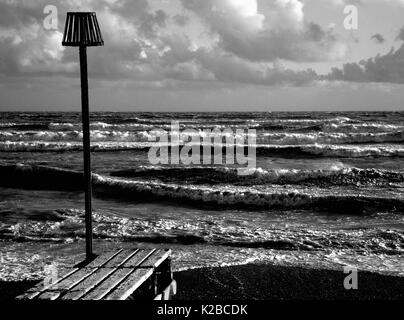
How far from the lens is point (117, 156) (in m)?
23.4

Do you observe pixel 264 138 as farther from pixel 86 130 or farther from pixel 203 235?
pixel 86 130

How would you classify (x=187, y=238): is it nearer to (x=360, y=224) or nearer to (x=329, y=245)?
(x=329, y=245)

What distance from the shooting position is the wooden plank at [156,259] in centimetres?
500

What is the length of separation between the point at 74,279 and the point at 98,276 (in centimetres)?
22

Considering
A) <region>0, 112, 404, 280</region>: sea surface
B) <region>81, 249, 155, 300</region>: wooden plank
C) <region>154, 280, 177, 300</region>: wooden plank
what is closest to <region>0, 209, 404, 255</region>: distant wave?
<region>0, 112, 404, 280</region>: sea surface

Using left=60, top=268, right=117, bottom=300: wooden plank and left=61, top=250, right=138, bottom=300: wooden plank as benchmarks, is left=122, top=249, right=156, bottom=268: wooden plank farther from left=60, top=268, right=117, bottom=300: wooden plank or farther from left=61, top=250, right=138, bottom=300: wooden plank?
left=60, top=268, right=117, bottom=300: wooden plank

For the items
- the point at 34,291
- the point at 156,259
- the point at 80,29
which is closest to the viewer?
the point at 34,291

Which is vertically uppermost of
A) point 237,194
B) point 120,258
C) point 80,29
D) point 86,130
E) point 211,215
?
point 80,29

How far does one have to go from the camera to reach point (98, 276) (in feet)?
15.2

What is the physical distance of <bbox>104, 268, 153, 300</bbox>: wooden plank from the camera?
13.6 feet

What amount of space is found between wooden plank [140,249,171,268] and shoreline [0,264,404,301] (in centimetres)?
80

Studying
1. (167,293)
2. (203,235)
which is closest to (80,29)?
(167,293)
